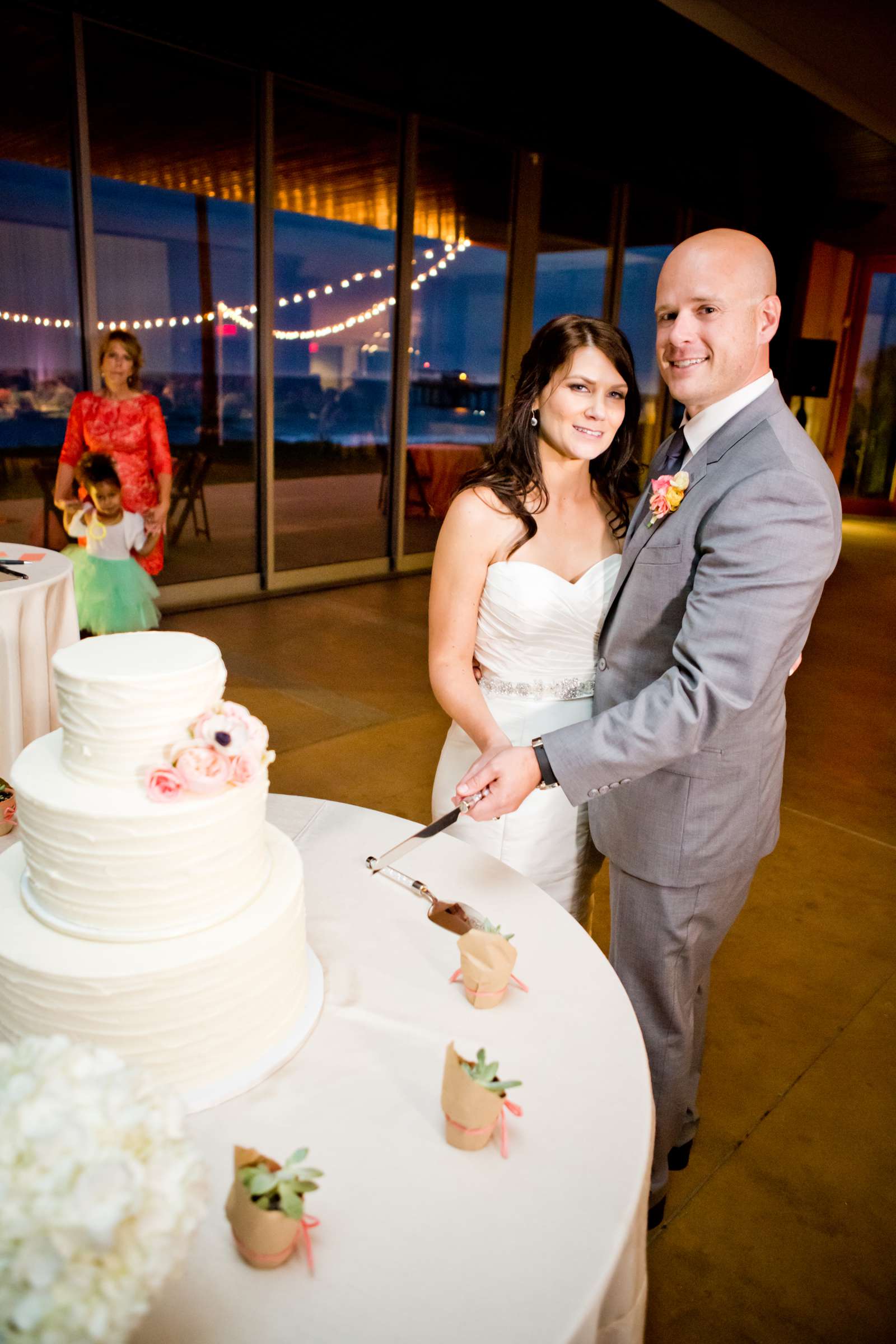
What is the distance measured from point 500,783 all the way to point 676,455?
749mm

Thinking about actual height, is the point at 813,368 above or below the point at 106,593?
above

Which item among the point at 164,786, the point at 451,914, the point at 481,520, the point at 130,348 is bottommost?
the point at 451,914

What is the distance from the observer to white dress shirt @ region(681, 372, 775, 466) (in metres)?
1.62

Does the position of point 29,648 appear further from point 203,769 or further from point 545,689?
point 203,769

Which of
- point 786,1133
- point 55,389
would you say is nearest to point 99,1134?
point 786,1133

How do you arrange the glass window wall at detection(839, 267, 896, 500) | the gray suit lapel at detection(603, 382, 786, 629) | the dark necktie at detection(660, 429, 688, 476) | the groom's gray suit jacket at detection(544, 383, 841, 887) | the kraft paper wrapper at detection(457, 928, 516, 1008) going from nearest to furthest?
the kraft paper wrapper at detection(457, 928, 516, 1008), the groom's gray suit jacket at detection(544, 383, 841, 887), the gray suit lapel at detection(603, 382, 786, 629), the dark necktie at detection(660, 429, 688, 476), the glass window wall at detection(839, 267, 896, 500)

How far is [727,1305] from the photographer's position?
1.70 metres

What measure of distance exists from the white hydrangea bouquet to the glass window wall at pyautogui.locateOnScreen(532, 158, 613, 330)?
846 centimetres

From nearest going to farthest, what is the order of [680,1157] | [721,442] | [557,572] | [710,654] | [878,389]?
[710,654] < [721,442] < [680,1157] < [557,572] < [878,389]

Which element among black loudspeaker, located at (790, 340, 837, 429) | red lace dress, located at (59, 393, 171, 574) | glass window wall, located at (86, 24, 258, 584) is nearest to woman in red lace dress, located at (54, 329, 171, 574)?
red lace dress, located at (59, 393, 171, 574)

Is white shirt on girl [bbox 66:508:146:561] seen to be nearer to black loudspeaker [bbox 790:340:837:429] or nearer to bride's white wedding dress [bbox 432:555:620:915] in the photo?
bride's white wedding dress [bbox 432:555:620:915]

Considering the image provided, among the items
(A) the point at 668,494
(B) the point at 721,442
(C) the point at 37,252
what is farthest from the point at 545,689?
(C) the point at 37,252

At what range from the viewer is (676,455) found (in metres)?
1.76

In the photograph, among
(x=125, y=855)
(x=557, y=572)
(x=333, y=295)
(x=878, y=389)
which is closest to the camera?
(x=125, y=855)
